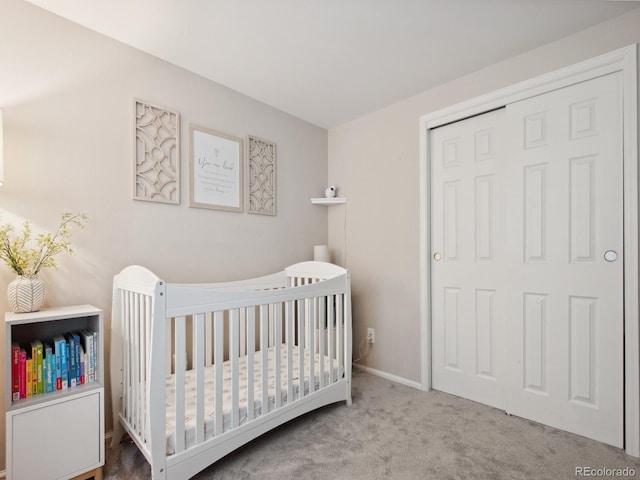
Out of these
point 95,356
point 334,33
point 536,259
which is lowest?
point 95,356

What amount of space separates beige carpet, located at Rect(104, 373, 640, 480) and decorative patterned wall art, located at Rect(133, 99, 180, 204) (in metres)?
1.42

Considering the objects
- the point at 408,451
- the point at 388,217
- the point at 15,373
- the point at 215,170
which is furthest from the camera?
the point at 388,217

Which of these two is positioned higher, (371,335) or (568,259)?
(568,259)

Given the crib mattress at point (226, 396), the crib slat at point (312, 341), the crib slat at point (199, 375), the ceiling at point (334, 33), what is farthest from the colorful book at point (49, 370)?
the ceiling at point (334, 33)

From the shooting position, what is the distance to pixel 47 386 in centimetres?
134

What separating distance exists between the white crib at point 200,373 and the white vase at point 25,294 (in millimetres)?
337

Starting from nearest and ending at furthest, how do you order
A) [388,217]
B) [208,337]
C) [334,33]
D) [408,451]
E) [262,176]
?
1. [408,451]
2. [334,33]
3. [208,337]
4. [262,176]
5. [388,217]

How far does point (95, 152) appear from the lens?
5.70ft

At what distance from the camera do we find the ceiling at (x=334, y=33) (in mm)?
1568

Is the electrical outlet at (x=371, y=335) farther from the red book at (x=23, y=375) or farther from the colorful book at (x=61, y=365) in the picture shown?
the red book at (x=23, y=375)

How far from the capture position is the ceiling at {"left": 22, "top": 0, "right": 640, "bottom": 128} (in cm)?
157

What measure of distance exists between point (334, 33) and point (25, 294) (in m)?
1.98

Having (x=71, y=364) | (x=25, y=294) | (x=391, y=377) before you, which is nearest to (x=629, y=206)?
(x=391, y=377)
